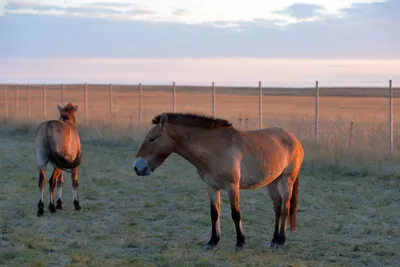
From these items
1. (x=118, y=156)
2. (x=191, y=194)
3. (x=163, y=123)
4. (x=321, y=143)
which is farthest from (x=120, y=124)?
(x=163, y=123)

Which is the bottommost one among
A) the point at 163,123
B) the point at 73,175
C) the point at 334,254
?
the point at 334,254

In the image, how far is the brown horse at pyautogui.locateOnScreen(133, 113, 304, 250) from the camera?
7.16 m

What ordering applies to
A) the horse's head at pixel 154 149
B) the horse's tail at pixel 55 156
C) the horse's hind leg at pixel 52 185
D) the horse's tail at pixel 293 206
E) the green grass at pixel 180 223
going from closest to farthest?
the green grass at pixel 180 223
the horse's head at pixel 154 149
the horse's tail at pixel 293 206
the horse's tail at pixel 55 156
the horse's hind leg at pixel 52 185

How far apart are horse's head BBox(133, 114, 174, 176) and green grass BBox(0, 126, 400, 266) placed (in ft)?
3.55

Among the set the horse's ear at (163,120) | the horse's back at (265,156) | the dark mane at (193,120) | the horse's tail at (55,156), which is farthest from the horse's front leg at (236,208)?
the horse's tail at (55,156)

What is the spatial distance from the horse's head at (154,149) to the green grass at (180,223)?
1.08 m

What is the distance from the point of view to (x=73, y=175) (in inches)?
409

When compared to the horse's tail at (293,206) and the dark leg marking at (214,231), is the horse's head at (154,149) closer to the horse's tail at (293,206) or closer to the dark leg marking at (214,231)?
the dark leg marking at (214,231)

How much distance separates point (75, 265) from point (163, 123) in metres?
2.01

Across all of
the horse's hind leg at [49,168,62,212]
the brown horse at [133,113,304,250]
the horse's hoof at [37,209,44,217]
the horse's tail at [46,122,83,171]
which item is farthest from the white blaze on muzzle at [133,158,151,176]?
the horse's hind leg at [49,168,62,212]

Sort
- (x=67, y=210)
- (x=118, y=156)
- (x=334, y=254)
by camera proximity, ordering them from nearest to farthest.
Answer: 1. (x=334, y=254)
2. (x=67, y=210)
3. (x=118, y=156)

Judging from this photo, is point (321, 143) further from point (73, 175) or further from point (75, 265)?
point (75, 265)

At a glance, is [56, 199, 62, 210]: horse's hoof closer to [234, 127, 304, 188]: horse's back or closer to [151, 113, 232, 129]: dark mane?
[151, 113, 232, 129]: dark mane

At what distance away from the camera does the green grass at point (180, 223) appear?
694 centimetres
